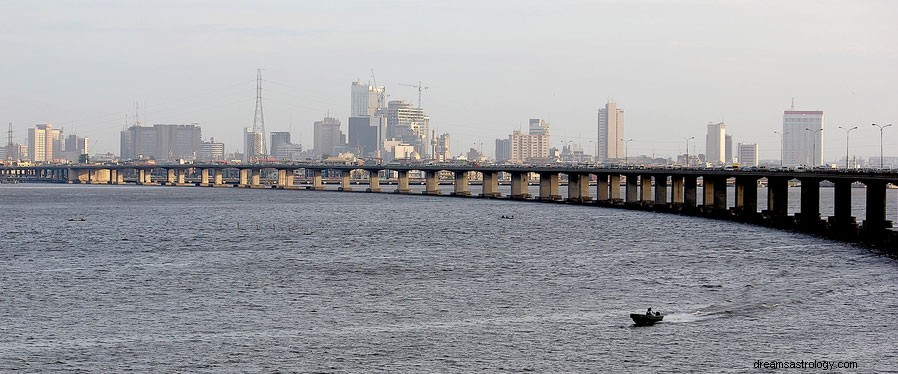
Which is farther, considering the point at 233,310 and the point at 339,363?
the point at 233,310

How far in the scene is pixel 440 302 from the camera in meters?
→ 71.4

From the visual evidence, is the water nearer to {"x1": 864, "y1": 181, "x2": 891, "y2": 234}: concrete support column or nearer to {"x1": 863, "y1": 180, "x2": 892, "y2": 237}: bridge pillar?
{"x1": 863, "y1": 180, "x2": 892, "y2": 237}: bridge pillar

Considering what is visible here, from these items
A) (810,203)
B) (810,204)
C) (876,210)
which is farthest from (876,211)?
(810,204)

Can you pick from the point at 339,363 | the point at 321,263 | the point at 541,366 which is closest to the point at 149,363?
the point at 339,363

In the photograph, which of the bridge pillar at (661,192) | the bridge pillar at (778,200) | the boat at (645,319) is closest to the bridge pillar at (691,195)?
the bridge pillar at (661,192)

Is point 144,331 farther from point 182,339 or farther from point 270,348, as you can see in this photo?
point 270,348

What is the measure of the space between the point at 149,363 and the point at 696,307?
30920 millimetres

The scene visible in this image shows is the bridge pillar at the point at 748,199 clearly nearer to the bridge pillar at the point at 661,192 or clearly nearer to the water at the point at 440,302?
the bridge pillar at the point at 661,192

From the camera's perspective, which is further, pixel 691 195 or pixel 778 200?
pixel 691 195

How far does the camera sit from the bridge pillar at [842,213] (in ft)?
407

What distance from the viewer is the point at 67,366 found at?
52.5 metres

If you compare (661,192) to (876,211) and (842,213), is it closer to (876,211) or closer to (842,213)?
(842,213)

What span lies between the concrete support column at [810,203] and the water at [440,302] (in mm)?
7236

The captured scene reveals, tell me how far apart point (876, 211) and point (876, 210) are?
9cm
